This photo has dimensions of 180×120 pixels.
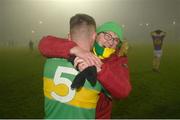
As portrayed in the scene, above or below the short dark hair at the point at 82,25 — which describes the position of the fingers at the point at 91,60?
below

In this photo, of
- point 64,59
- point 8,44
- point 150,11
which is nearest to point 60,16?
point 8,44

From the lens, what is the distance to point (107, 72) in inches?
85.7

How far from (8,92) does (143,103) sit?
354 centimetres

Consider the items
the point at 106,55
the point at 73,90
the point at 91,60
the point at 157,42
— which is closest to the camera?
the point at 91,60

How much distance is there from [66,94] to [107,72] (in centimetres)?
33

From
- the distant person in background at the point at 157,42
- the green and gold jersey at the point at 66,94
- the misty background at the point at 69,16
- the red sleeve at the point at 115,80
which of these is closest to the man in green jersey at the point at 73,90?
the green and gold jersey at the point at 66,94

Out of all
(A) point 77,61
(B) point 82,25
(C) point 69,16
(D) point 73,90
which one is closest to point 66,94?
(D) point 73,90

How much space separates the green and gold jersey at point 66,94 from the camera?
2.36m

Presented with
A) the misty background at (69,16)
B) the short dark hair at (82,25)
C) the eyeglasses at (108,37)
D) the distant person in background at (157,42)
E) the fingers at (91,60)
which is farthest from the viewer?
the misty background at (69,16)

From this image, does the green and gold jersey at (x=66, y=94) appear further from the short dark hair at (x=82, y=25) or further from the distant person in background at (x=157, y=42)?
the distant person in background at (x=157, y=42)

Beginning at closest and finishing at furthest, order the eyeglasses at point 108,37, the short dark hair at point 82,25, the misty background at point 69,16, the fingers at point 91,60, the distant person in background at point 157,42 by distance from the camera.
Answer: the fingers at point 91,60 < the short dark hair at point 82,25 < the eyeglasses at point 108,37 < the distant person in background at point 157,42 < the misty background at point 69,16

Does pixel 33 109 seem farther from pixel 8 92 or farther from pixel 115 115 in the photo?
pixel 8 92

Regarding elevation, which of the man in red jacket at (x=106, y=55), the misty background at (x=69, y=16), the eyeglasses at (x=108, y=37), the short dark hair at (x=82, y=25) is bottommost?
the misty background at (x=69, y=16)

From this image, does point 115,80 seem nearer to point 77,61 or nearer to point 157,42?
point 77,61
